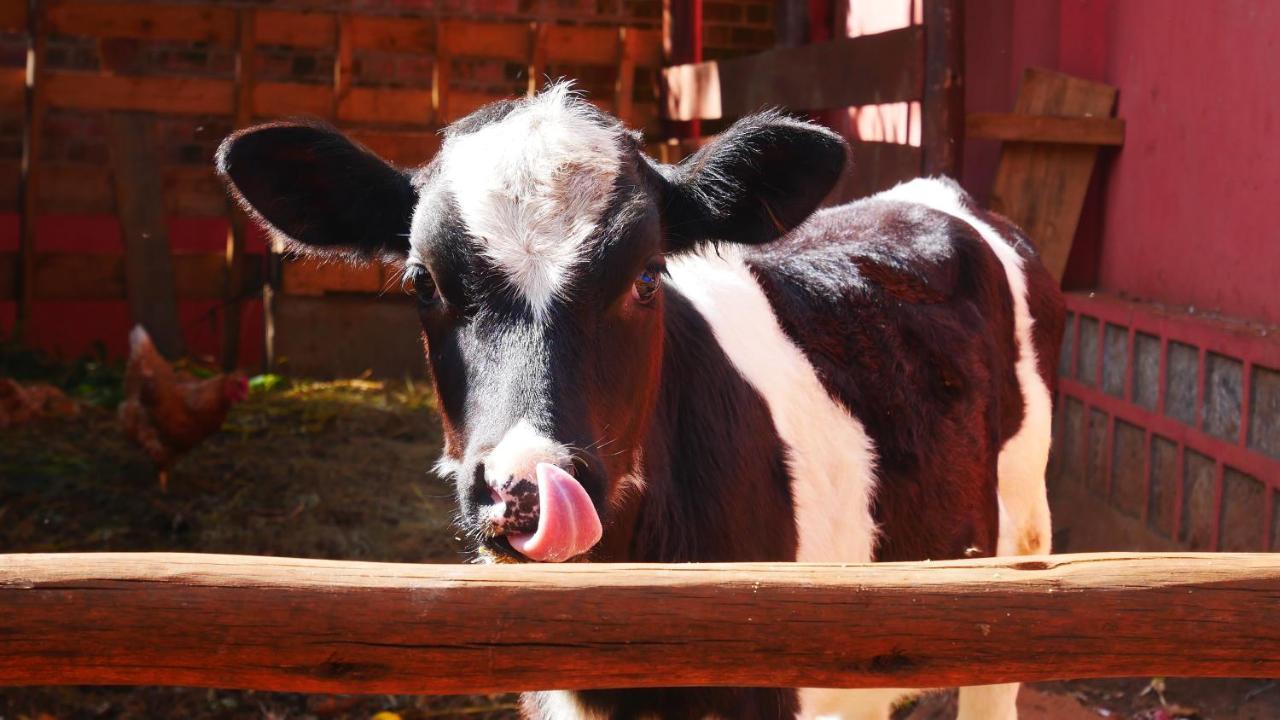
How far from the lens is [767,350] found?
3088mm

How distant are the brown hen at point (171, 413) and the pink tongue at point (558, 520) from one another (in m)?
4.24

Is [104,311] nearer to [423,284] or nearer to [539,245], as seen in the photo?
[423,284]

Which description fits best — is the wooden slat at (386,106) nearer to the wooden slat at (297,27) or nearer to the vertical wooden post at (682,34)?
the wooden slat at (297,27)

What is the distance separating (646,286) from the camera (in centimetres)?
252

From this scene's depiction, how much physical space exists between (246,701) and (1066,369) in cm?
370

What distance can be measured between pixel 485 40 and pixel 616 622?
23.7ft

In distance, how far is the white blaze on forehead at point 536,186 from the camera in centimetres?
235

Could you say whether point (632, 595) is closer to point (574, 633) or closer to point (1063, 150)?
point (574, 633)

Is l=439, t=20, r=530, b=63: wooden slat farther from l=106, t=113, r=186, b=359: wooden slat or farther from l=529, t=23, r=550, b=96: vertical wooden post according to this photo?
l=106, t=113, r=186, b=359: wooden slat

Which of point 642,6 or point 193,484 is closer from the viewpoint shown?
point 193,484

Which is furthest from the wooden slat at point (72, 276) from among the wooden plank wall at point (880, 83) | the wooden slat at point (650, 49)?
the wooden plank wall at point (880, 83)

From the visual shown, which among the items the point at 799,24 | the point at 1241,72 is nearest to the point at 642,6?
the point at 799,24

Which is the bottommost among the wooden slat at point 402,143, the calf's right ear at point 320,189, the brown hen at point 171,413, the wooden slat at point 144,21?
the brown hen at point 171,413

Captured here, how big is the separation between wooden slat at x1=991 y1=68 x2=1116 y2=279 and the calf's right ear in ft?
11.7
